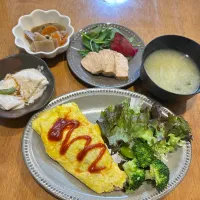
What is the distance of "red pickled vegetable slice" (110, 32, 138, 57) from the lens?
7.04 feet

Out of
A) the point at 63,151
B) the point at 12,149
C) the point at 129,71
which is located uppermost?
the point at 129,71

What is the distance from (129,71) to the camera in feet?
6.91

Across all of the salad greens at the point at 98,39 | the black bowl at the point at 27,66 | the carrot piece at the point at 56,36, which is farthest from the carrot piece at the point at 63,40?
the black bowl at the point at 27,66

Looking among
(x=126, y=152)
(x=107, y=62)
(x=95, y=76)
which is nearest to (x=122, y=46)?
(x=107, y=62)

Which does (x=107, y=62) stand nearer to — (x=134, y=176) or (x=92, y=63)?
(x=92, y=63)

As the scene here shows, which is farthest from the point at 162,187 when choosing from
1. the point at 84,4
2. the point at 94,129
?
the point at 84,4

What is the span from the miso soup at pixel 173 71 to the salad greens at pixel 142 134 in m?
0.22

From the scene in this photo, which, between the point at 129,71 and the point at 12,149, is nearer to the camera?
the point at 12,149

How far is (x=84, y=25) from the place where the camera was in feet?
8.00

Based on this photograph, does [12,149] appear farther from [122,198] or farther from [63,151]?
[122,198]

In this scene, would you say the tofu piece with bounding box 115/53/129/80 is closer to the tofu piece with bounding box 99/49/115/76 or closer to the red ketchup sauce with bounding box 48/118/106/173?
the tofu piece with bounding box 99/49/115/76

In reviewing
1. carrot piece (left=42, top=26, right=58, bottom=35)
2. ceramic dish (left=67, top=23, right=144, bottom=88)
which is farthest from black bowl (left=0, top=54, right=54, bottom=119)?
carrot piece (left=42, top=26, right=58, bottom=35)

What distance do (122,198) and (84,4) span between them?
167 cm

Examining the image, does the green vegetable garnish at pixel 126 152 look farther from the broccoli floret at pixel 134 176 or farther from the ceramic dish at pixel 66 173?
the ceramic dish at pixel 66 173
